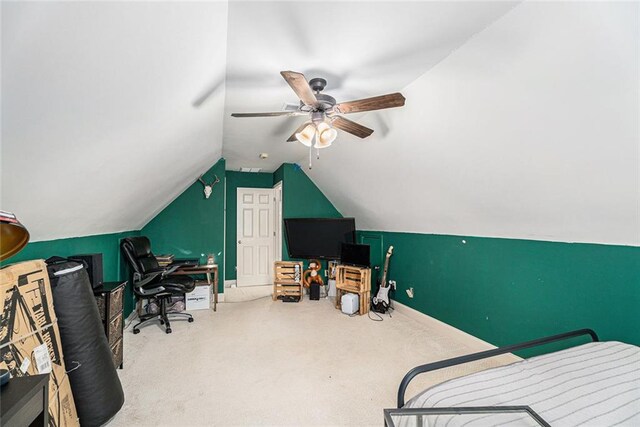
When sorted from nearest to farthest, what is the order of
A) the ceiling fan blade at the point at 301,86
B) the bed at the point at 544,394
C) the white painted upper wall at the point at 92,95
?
the white painted upper wall at the point at 92,95
the bed at the point at 544,394
the ceiling fan blade at the point at 301,86

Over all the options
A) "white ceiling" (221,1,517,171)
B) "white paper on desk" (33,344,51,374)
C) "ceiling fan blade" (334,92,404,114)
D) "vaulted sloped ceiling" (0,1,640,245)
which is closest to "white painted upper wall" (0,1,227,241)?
"vaulted sloped ceiling" (0,1,640,245)

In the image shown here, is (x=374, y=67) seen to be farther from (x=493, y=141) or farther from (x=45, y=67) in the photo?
(x=45, y=67)

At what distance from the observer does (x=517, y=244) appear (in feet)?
8.69

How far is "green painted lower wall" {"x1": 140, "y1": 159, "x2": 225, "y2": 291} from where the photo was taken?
464 cm

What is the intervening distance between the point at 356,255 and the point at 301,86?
298cm

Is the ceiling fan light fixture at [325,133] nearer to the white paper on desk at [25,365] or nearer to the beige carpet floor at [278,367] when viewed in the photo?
the beige carpet floor at [278,367]

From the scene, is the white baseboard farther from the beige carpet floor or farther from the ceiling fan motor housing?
the ceiling fan motor housing

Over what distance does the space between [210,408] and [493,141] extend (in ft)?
9.15

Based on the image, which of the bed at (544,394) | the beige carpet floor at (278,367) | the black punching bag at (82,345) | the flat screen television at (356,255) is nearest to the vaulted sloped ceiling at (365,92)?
the black punching bag at (82,345)

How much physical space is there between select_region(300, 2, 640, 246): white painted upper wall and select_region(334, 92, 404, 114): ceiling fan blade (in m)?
0.44

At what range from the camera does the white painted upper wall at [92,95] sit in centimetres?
101

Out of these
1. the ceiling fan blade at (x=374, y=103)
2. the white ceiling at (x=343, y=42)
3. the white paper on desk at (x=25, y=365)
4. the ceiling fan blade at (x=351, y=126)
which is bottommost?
the white paper on desk at (x=25, y=365)

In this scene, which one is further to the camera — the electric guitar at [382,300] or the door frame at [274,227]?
the door frame at [274,227]

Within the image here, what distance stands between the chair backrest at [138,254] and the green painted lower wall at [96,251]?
149 mm
